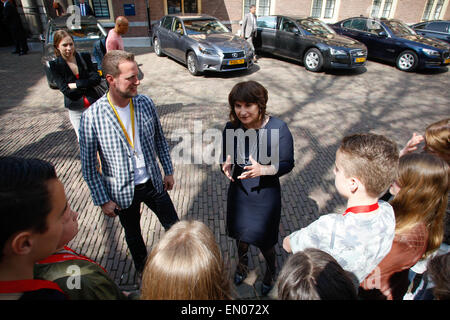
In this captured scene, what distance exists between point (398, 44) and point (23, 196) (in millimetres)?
12269

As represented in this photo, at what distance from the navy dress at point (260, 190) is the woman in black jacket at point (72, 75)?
229cm

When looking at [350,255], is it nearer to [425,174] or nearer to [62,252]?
[425,174]

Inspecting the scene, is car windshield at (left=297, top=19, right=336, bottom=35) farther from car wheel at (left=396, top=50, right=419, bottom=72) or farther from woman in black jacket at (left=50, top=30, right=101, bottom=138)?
woman in black jacket at (left=50, top=30, right=101, bottom=138)

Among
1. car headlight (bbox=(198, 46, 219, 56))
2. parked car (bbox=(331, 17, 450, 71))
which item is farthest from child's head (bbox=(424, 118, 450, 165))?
parked car (bbox=(331, 17, 450, 71))

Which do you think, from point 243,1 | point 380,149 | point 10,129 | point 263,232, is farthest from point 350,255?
point 243,1

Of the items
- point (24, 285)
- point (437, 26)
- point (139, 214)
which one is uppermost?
point (437, 26)

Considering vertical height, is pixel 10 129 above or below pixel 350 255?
below

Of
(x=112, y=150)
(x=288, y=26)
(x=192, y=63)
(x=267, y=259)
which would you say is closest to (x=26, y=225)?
(x=112, y=150)

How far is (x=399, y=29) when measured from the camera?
10586 mm

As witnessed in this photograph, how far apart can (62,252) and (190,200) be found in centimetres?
255

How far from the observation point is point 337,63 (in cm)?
909

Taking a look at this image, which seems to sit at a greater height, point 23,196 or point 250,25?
point 250,25

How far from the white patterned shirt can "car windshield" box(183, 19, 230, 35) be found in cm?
928

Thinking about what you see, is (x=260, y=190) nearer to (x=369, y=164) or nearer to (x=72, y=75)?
(x=369, y=164)
